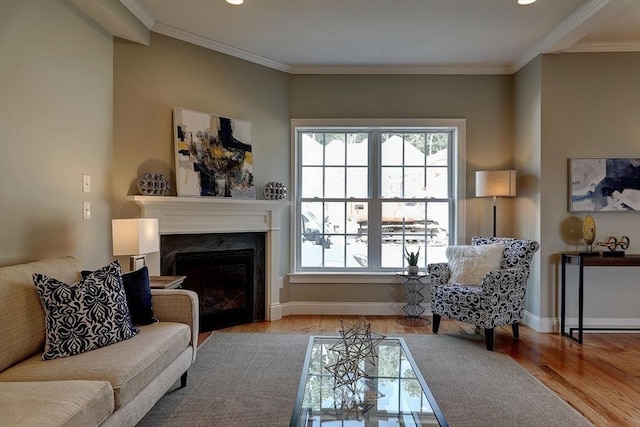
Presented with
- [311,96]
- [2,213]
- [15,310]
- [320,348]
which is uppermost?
[311,96]

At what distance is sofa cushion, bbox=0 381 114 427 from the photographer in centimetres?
129

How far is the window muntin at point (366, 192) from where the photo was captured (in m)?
4.54

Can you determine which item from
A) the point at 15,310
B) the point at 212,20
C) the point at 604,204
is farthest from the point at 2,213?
the point at 604,204

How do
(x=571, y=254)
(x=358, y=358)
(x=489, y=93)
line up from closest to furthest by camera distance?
1. (x=358, y=358)
2. (x=571, y=254)
3. (x=489, y=93)

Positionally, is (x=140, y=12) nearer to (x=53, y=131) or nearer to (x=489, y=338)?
(x=53, y=131)

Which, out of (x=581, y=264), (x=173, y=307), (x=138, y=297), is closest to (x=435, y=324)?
(x=581, y=264)

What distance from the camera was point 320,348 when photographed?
2.40 meters

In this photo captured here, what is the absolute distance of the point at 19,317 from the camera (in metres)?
1.82

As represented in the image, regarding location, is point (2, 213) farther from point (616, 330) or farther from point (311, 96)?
point (616, 330)

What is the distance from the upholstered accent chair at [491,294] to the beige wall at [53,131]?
9.56 feet

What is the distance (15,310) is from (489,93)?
4580mm

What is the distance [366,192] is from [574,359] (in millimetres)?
2499

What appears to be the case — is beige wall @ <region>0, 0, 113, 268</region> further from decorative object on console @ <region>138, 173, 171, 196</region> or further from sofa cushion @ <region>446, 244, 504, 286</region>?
sofa cushion @ <region>446, 244, 504, 286</region>

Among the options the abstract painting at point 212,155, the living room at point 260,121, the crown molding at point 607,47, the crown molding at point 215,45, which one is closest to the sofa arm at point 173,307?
the living room at point 260,121
